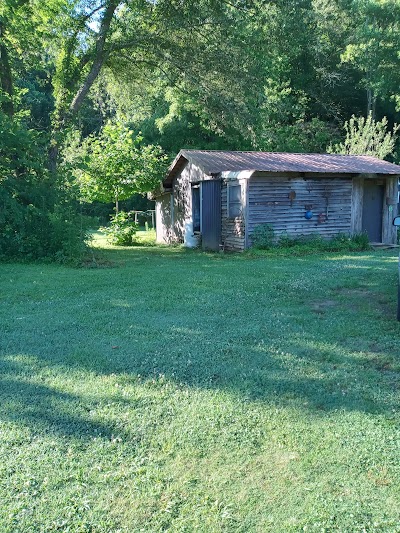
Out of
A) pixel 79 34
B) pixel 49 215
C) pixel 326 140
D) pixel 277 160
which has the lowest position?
pixel 49 215

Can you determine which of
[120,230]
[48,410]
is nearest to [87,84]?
[120,230]

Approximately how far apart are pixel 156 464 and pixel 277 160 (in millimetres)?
13882

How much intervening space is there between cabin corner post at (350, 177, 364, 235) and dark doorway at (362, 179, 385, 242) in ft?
1.27

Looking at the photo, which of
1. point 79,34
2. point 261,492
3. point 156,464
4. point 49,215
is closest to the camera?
point 261,492

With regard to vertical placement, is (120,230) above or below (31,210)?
below

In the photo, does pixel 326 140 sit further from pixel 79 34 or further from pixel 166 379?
pixel 166 379

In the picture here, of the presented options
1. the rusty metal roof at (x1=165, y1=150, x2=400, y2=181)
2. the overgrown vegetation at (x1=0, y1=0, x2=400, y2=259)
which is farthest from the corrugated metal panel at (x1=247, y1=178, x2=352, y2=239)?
the overgrown vegetation at (x1=0, y1=0, x2=400, y2=259)

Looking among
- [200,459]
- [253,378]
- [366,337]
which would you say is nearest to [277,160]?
[366,337]

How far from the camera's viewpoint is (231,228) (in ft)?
47.2

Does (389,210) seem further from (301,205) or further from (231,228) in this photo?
(231,228)

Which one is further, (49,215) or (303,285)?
(49,215)

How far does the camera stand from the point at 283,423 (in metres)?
3.19

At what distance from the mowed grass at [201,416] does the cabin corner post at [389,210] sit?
1050 centimetres

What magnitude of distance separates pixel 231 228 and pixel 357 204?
4.61 m
